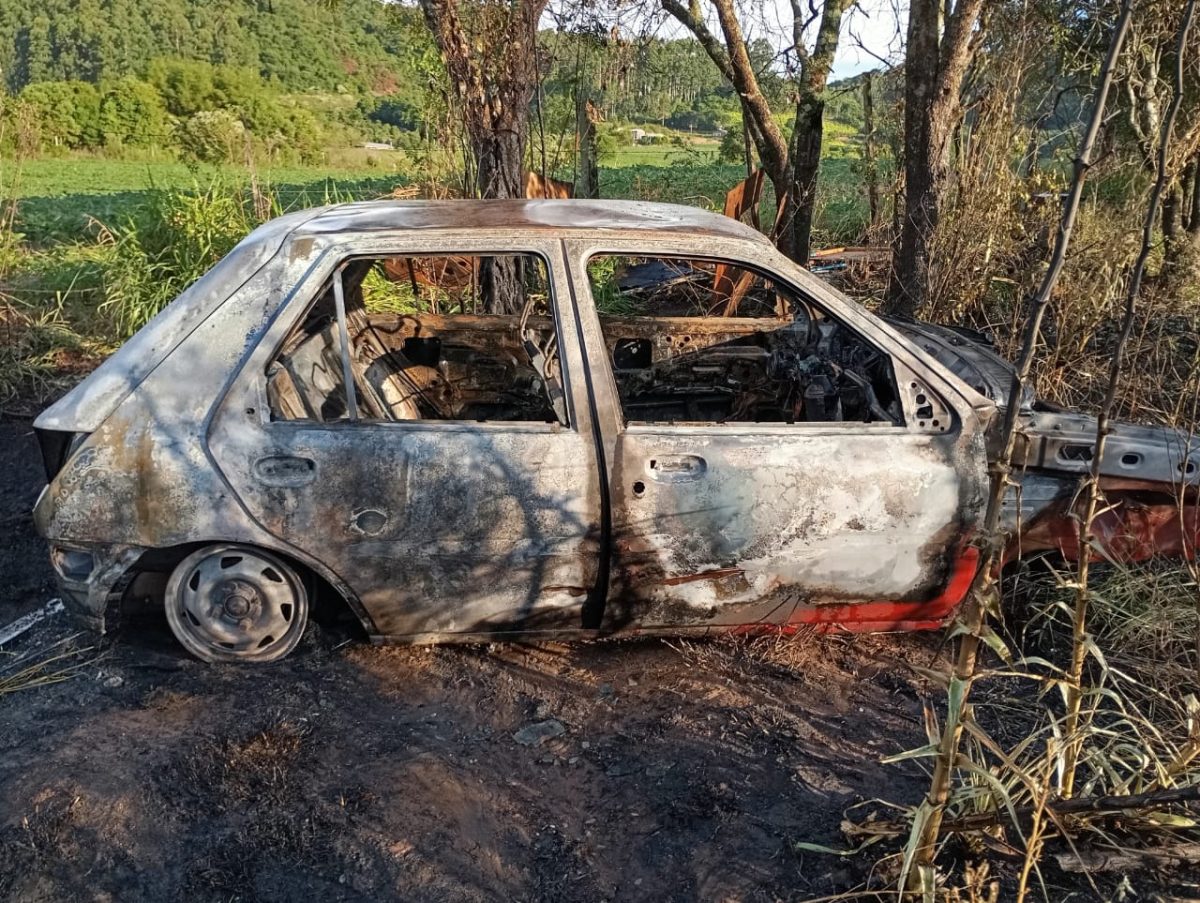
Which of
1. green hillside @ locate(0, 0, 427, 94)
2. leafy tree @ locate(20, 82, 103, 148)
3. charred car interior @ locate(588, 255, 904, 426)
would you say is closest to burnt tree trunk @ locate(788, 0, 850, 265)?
charred car interior @ locate(588, 255, 904, 426)

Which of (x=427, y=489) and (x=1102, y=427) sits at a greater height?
(x=1102, y=427)

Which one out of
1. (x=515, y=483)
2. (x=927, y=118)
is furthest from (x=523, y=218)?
(x=927, y=118)

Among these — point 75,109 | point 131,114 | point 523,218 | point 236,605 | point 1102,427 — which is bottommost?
point 236,605

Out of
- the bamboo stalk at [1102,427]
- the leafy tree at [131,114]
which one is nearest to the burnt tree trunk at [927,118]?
the bamboo stalk at [1102,427]

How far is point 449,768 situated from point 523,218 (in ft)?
6.02

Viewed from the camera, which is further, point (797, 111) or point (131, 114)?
point (131, 114)

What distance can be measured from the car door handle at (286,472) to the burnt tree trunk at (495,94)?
141 inches

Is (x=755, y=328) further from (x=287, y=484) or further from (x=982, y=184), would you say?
(x=982, y=184)

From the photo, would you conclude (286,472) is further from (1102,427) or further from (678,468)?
(1102,427)

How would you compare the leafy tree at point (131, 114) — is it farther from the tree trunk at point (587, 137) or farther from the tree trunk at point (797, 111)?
the tree trunk at point (797, 111)

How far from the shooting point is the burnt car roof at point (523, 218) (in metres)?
3.03

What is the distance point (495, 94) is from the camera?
640 cm

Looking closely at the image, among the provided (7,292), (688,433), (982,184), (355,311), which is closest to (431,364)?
(355,311)

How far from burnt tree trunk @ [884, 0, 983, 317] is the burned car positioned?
2.89 metres
